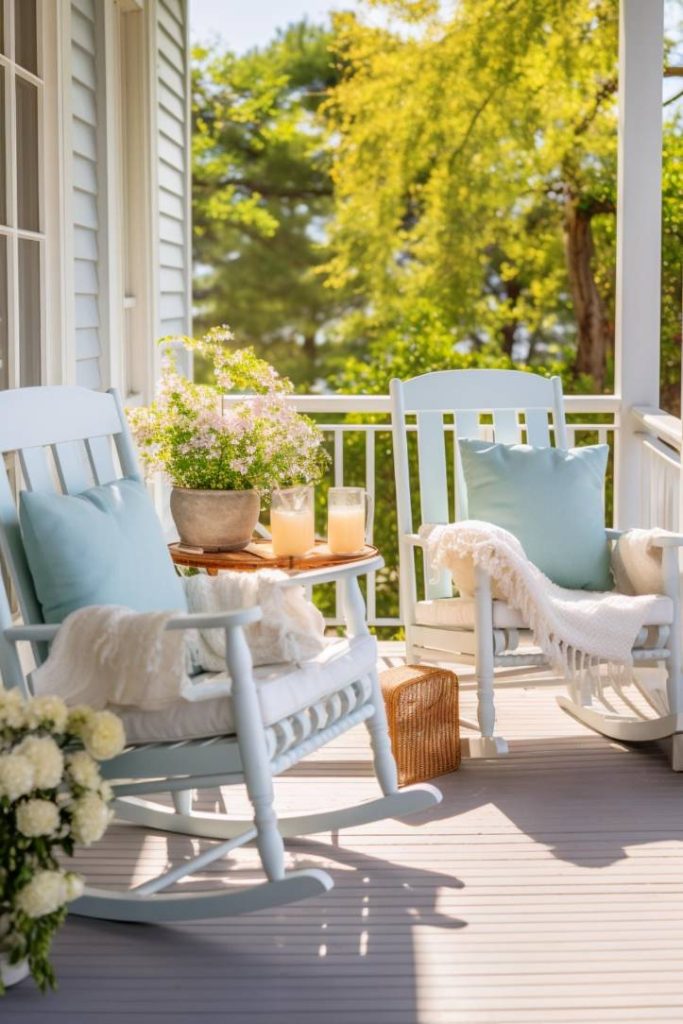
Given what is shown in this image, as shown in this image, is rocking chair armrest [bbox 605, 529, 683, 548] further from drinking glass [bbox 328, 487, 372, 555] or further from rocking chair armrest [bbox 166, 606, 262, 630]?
rocking chair armrest [bbox 166, 606, 262, 630]

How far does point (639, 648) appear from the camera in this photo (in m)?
3.45

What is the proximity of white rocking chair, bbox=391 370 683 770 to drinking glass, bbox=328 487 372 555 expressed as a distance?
0.33 meters

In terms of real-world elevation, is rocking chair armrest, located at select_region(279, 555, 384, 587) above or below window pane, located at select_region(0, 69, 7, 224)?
below

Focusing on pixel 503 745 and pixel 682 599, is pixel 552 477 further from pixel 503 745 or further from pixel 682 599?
pixel 503 745

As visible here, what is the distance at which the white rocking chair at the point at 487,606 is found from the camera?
346cm

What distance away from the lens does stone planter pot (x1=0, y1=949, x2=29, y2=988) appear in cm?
230

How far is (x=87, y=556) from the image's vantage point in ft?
8.84

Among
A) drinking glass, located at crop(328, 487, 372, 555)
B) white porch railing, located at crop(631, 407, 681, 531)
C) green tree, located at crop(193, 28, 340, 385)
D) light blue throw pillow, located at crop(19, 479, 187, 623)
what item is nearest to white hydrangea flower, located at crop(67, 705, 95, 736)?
light blue throw pillow, located at crop(19, 479, 187, 623)

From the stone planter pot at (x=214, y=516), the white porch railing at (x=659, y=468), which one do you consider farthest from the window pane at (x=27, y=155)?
the white porch railing at (x=659, y=468)

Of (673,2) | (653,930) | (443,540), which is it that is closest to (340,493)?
(443,540)

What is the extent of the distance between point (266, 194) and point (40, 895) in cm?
1061

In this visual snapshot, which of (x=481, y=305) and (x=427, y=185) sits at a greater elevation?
(x=427, y=185)

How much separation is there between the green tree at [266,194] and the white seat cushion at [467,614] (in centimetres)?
852

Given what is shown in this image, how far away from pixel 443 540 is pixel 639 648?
22.4 inches
